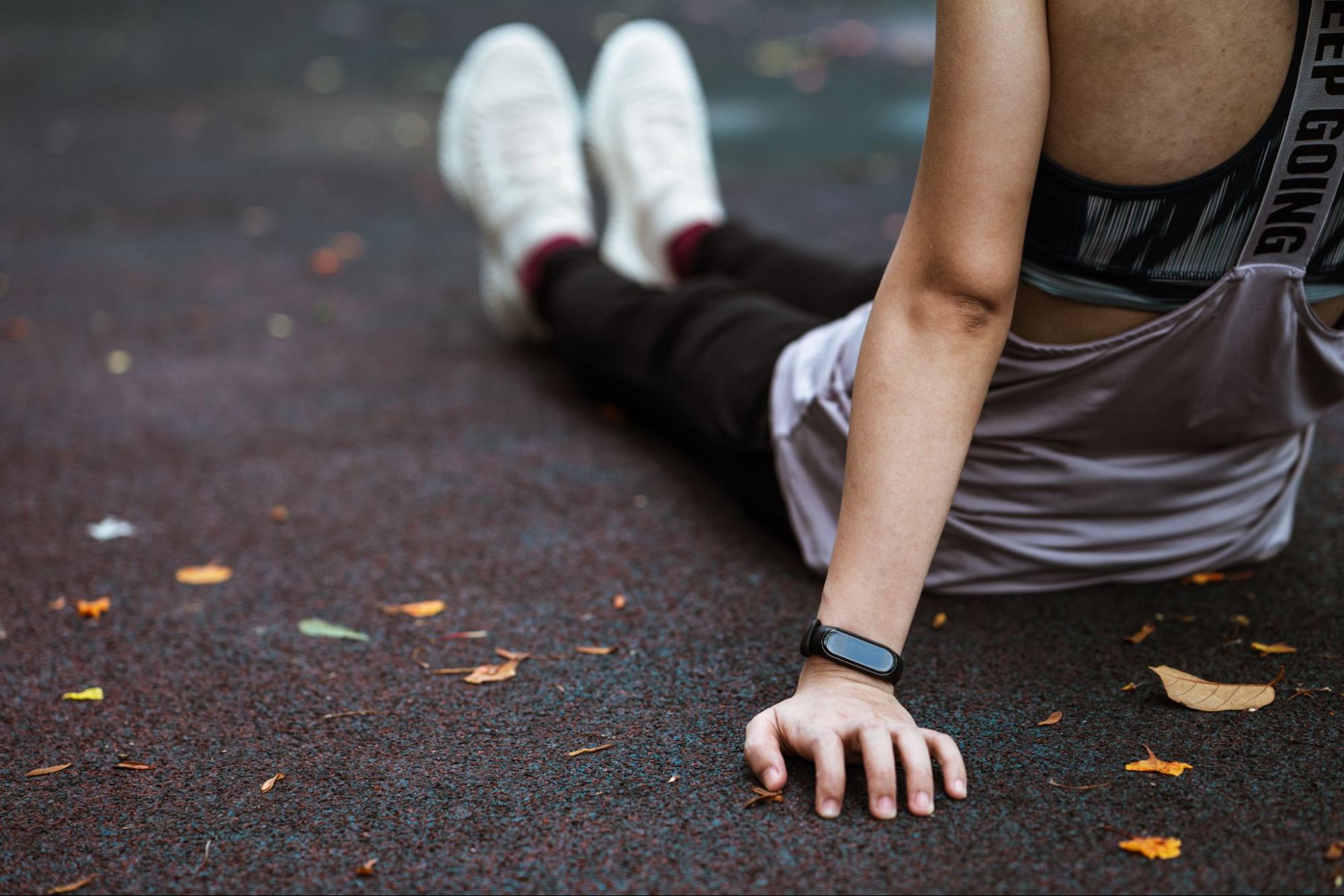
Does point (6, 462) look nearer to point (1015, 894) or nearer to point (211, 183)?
point (1015, 894)

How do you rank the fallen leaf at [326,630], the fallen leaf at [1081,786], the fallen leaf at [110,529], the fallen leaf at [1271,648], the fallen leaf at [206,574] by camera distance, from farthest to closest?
the fallen leaf at [110,529]
the fallen leaf at [206,574]
the fallen leaf at [326,630]
the fallen leaf at [1271,648]
the fallen leaf at [1081,786]

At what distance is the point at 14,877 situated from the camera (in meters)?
1.11

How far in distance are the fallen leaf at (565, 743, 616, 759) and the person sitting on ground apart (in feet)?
0.62

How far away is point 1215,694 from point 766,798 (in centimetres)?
51

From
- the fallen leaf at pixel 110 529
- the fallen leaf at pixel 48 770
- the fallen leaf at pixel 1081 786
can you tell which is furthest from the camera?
the fallen leaf at pixel 110 529

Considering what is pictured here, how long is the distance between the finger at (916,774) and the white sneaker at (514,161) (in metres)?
1.66

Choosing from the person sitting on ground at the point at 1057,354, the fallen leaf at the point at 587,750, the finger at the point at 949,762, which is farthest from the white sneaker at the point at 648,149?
the finger at the point at 949,762

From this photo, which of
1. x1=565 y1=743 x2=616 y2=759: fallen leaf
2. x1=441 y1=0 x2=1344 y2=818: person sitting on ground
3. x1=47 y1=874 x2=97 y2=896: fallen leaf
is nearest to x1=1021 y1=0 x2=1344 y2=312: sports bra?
x1=441 y1=0 x2=1344 y2=818: person sitting on ground

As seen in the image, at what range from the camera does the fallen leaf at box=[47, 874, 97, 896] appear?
3.57 ft

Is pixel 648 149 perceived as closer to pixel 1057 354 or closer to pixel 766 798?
pixel 1057 354

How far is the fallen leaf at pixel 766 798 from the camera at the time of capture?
1.16m

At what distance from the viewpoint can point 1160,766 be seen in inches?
47.3

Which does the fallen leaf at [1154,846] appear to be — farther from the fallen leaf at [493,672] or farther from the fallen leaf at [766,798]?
the fallen leaf at [493,672]

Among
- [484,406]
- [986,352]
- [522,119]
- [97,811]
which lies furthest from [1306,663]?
[522,119]
